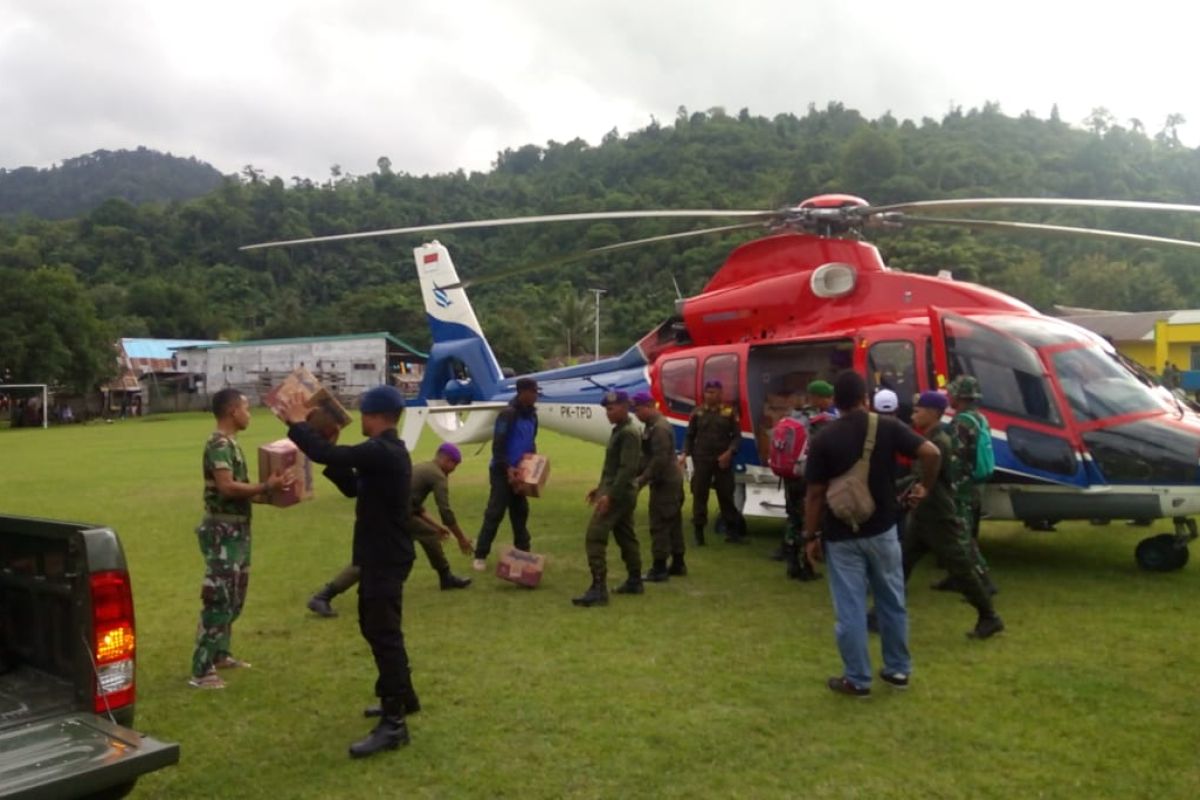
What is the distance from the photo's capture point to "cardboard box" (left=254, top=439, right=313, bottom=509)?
4992mm

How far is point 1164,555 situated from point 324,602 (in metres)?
6.63

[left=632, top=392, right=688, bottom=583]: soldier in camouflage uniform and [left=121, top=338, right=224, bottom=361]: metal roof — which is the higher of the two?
[left=121, top=338, right=224, bottom=361]: metal roof

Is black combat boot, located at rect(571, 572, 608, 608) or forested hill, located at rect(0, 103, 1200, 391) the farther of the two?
forested hill, located at rect(0, 103, 1200, 391)

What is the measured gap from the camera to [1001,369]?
305 inches

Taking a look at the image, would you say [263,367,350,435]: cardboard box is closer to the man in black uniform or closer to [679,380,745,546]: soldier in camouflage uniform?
the man in black uniform

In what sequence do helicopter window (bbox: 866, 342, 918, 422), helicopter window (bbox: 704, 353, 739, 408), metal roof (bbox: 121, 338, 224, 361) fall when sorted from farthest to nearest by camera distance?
metal roof (bbox: 121, 338, 224, 361)
helicopter window (bbox: 704, 353, 739, 408)
helicopter window (bbox: 866, 342, 918, 422)

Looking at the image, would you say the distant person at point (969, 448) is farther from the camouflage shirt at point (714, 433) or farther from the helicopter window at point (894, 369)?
the camouflage shirt at point (714, 433)

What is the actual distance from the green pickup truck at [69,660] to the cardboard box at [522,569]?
4405mm

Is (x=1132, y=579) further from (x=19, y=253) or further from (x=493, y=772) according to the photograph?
(x=19, y=253)

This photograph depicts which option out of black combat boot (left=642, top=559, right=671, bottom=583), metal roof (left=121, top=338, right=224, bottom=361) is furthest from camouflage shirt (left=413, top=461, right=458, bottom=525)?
metal roof (left=121, top=338, right=224, bottom=361)

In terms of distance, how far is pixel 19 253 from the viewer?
3167 inches

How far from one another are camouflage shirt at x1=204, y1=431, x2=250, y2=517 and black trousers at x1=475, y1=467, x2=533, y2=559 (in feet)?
10.3

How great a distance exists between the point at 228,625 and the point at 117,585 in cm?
227

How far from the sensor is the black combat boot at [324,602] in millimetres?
6730
